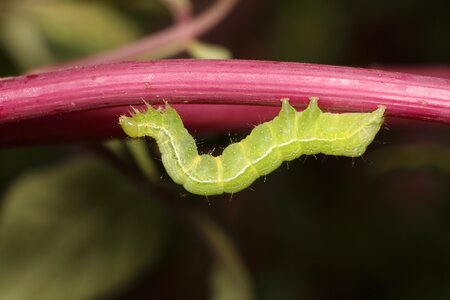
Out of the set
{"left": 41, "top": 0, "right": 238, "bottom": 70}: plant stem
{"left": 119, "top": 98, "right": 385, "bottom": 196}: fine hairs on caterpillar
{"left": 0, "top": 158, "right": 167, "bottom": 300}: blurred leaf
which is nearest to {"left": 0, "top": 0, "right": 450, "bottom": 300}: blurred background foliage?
{"left": 0, "top": 158, "right": 167, "bottom": 300}: blurred leaf

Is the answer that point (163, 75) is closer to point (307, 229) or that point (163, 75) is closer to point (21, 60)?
point (21, 60)

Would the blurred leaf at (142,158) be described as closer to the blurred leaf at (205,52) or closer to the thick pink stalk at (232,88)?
the blurred leaf at (205,52)

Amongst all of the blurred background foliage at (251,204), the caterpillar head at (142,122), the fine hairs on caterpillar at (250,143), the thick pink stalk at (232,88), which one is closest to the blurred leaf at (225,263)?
the blurred background foliage at (251,204)

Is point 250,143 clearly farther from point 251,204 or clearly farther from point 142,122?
point 251,204

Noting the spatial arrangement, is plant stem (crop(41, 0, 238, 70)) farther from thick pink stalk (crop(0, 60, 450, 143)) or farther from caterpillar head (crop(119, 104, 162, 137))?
thick pink stalk (crop(0, 60, 450, 143))

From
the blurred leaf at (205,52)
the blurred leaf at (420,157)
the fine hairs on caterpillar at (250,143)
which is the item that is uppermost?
the blurred leaf at (420,157)

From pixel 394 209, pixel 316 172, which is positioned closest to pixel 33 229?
pixel 316 172
